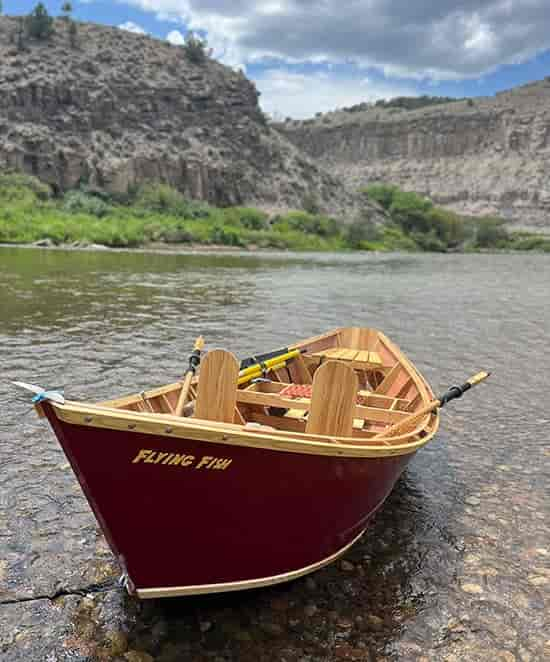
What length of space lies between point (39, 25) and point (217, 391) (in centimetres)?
10213

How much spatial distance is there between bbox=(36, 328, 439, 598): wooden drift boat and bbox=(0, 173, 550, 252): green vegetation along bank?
2022 inches

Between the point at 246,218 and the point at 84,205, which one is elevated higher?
the point at 84,205

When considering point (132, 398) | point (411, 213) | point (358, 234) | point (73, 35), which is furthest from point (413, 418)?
point (411, 213)

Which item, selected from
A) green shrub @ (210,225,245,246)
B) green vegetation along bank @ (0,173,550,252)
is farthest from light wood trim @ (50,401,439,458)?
green shrub @ (210,225,245,246)

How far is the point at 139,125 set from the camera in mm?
85312

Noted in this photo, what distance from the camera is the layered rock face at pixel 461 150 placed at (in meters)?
131

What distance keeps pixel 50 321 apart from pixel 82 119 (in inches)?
2898

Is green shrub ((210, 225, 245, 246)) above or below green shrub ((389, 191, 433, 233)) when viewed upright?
below

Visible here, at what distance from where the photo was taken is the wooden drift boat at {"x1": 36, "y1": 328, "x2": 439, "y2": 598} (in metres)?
3.21

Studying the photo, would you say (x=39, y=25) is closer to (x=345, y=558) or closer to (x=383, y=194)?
(x=383, y=194)

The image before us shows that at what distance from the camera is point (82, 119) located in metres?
78.9

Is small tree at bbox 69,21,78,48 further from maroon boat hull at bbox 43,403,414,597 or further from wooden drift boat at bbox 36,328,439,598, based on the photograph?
maroon boat hull at bbox 43,403,414,597

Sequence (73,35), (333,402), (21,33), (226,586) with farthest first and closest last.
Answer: (73,35) → (21,33) → (333,402) → (226,586)

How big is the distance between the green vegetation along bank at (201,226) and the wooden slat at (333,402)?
51306 millimetres
